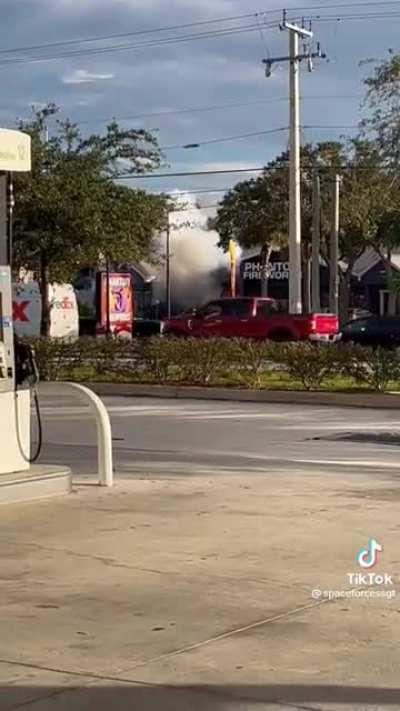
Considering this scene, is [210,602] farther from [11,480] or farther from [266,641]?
[11,480]

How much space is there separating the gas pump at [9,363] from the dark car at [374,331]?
93.7ft

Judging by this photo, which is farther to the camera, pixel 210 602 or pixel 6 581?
pixel 6 581

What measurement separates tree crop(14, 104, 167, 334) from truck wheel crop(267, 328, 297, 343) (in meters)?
6.09

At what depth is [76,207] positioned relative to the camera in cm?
3002

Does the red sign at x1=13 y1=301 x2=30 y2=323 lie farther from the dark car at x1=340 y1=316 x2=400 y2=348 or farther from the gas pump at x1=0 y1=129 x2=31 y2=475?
the gas pump at x1=0 y1=129 x2=31 y2=475

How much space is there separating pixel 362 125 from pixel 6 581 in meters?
35.7

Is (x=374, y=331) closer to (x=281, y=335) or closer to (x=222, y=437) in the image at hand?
(x=281, y=335)

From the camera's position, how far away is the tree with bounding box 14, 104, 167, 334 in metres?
30.1

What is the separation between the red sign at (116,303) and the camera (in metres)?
35.2

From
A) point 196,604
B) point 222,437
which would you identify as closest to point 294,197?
point 222,437

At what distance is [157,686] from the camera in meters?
5.58

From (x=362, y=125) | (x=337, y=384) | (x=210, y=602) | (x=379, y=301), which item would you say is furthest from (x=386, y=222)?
(x=210, y=602)

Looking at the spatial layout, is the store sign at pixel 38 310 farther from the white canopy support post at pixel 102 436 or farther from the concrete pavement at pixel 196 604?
the concrete pavement at pixel 196 604

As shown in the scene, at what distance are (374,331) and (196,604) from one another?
33.2 metres
